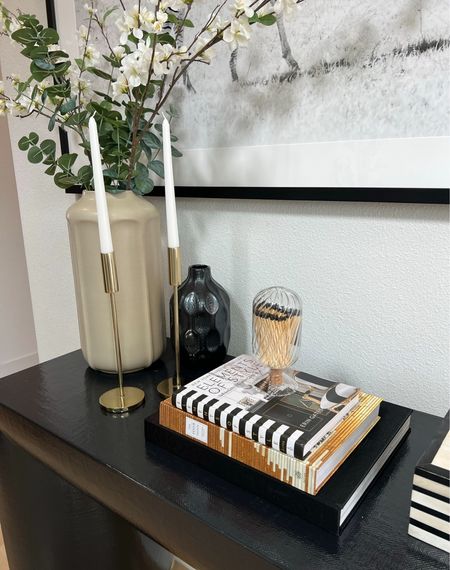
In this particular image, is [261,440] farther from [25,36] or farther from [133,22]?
[25,36]

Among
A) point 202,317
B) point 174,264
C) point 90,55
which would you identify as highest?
point 90,55

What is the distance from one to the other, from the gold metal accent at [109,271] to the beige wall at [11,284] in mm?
1926

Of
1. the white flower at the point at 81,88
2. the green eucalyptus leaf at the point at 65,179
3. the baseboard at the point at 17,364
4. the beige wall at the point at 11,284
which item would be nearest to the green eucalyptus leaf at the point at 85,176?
the green eucalyptus leaf at the point at 65,179

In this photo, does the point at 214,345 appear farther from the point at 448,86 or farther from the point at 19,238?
the point at 19,238

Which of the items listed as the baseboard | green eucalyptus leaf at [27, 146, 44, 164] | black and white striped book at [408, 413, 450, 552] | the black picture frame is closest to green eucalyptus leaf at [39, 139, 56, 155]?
green eucalyptus leaf at [27, 146, 44, 164]

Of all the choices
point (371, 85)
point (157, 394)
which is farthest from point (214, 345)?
point (371, 85)

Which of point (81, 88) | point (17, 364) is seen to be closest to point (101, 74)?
point (81, 88)

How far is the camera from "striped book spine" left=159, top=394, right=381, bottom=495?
0.48m

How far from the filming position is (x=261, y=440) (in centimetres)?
50

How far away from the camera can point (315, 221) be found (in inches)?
29.6

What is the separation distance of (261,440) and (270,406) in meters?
0.06

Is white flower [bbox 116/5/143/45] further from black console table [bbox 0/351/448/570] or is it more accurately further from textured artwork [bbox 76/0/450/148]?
black console table [bbox 0/351/448/570]

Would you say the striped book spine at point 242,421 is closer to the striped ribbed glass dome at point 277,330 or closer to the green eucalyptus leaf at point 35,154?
the striped ribbed glass dome at point 277,330

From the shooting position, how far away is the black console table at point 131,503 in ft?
1.49
